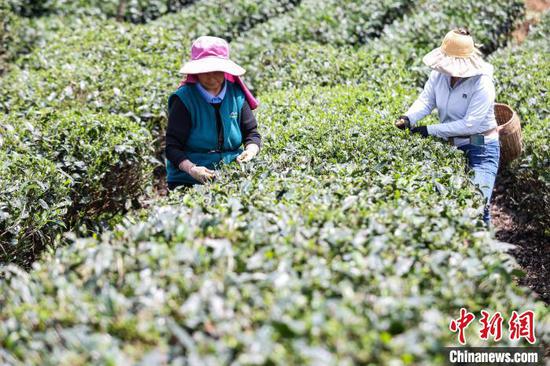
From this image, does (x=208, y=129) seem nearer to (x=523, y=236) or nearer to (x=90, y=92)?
(x=90, y=92)

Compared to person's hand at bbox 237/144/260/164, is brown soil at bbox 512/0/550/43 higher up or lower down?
lower down

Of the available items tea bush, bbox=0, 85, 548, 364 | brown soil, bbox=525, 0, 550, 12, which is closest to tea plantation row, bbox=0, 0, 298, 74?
brown soil, bbox=525, 0, 550, 12

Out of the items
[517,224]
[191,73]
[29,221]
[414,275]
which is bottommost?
[517,224]

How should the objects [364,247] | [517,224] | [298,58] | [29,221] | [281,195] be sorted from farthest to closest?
[298,58] < [517,224] < [29,221] < [281,195] < [364,247]

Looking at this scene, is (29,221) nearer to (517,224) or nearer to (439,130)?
(439,130)

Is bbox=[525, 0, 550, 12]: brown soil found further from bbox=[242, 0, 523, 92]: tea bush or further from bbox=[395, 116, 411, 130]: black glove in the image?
bbox=[395, 116, 411, 130]: black glove

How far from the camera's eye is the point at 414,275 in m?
2.43

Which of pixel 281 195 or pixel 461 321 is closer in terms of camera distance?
pixel 461 321

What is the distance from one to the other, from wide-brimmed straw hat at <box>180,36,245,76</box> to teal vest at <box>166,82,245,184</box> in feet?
0.58

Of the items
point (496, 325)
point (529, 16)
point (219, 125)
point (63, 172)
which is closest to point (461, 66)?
point (219, 125)

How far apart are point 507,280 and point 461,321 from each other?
29 centimetres

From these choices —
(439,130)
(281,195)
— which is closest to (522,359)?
(281,195)

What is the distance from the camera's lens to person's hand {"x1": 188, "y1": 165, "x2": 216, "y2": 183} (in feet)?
12.7

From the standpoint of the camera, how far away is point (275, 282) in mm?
2223
